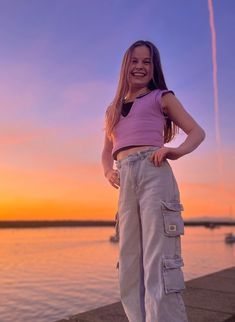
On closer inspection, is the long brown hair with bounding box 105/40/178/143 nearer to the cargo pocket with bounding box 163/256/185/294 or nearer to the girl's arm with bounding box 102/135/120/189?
the girl's arm with bounding box 102/135/120/189

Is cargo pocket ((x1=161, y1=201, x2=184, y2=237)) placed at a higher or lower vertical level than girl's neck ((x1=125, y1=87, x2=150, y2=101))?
lower

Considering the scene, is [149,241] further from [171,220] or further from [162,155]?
[162,155]

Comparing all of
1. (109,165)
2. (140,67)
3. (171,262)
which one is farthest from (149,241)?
(140,67)

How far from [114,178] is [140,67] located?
0.87 meters

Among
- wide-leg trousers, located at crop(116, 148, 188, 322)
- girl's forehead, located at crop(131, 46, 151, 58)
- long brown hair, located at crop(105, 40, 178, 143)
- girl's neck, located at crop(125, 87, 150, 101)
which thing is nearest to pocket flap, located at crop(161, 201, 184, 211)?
wide-leg trousers, located at crop(116, 148, 188, 322)

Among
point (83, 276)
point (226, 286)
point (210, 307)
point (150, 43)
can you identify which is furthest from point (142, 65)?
point (83, 276)

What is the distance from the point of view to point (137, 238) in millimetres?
3117

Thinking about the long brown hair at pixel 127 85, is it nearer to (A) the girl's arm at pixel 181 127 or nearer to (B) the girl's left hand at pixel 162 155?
(A) the girl's arm at pixel 181 127

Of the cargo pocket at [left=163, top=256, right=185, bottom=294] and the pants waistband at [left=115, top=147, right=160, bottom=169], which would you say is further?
the pants waistband at [left=115, top=147, right=160, bottom=169]

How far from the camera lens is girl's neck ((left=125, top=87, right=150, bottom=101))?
3.39 meters

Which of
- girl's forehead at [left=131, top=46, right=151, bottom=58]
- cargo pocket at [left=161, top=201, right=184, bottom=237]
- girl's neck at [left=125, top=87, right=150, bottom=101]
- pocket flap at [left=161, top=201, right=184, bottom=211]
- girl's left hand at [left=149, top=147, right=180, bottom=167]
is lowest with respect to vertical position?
cargo pocket at [left=161, top=201, right=184, bottom=237]

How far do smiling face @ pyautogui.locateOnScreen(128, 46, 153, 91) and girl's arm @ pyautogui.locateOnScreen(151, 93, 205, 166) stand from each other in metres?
0.26

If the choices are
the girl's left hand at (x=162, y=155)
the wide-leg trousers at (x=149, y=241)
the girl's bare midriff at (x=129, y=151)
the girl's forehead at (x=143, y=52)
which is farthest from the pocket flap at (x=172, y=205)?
the girl's forehead at (x=143, y=52)

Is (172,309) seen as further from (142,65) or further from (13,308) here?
(13,308)
